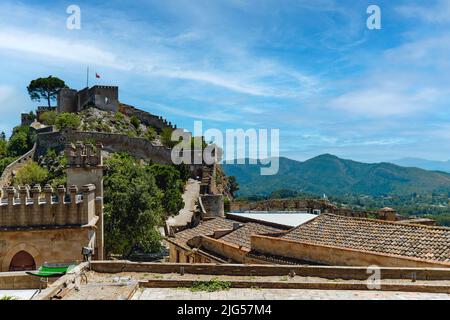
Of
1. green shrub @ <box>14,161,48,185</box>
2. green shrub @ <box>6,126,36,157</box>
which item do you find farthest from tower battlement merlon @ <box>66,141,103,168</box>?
green shrub @ <box>6,126,36,157</box>

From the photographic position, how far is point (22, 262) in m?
14.9

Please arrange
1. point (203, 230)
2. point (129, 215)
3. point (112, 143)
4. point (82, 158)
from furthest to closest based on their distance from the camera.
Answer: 1. point (112, 143)
2. point (129, 215)
3. point (203, 230)
4. point (82, 158)

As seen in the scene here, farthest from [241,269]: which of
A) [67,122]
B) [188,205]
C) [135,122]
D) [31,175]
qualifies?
[135,122]

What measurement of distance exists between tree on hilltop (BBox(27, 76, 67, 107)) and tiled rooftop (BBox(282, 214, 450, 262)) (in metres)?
86.0

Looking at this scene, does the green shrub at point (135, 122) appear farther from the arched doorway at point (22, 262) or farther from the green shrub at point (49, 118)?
the arched doorway at point (22, 262)

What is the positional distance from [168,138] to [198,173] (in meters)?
11.2

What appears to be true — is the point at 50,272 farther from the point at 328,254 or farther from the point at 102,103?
the point at 102,103

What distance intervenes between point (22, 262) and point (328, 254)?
1086cm

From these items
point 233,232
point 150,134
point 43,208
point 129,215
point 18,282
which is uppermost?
point 150,134

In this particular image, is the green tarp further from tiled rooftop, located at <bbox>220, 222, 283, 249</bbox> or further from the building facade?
tiled rooftop, located at <bbox>220, 222, 283, 249</bbox>

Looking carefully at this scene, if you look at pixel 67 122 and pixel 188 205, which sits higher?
pixel 67 122

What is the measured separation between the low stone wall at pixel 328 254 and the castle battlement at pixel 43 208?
757cm

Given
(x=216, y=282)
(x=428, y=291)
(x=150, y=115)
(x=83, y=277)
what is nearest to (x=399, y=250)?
(x=428, y=291)

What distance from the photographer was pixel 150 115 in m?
87.2
